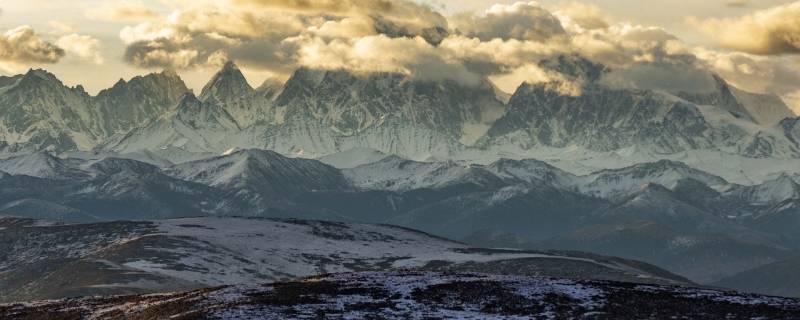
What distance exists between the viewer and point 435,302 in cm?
11312

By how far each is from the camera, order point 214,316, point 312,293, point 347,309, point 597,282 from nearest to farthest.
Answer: point 214,316
point 347,309
point 312,293
point 597,282

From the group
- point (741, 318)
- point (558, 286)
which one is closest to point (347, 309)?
point (558, 286)

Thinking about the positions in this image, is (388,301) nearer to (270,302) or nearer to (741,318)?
(270,302)

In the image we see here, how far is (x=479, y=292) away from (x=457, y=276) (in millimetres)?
12142

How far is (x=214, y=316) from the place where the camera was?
10281cm

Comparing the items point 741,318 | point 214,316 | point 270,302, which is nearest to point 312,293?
point 270,302

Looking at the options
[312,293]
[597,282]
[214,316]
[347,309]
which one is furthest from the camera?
[597,282]

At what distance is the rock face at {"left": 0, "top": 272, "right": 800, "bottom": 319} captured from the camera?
10769 centimetres

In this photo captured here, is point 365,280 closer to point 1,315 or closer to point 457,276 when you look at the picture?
point 457,276

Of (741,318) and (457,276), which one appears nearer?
(741,318)

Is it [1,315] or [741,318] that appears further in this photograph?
[1,315]

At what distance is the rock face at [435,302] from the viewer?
4240 inches

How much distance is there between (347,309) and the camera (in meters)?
110

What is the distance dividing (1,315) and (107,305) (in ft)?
29.6
